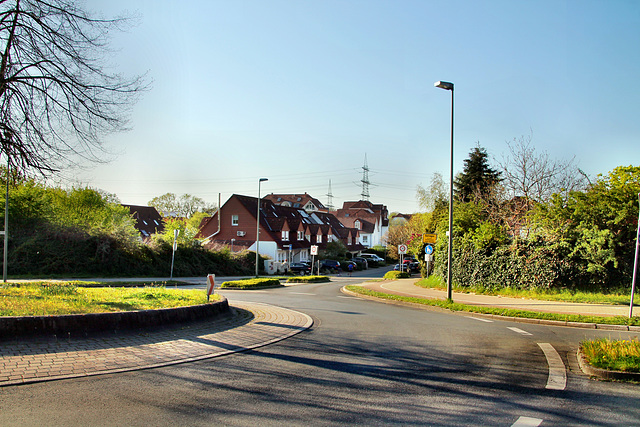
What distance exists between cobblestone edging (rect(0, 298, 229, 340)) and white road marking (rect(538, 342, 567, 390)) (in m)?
7.12

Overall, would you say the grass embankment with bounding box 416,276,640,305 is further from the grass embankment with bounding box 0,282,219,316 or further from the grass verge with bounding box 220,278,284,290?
the grass embankment with bounding box 0,282,219,316

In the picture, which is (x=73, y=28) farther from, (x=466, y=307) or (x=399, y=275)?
(x=399, y=275)

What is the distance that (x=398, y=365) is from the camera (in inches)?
293

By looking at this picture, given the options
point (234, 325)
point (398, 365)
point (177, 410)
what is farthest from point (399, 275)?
point (177, 410)

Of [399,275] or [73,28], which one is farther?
[399,275]

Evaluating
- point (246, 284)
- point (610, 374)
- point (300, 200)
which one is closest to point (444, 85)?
point (610, 374)

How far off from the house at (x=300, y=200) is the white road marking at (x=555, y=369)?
94.7 m

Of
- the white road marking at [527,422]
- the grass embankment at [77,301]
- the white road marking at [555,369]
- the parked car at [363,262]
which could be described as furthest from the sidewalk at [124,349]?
the parked car at [363,262]

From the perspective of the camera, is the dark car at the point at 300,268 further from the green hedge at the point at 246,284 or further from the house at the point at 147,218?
the house at the point at 147,218

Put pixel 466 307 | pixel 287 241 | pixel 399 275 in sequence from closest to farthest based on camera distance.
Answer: pixel 466 307 → pixel 399 275 → pixel 287 241

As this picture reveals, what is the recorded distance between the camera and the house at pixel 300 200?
10706cm

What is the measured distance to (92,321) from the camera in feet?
27.1

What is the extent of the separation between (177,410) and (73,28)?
10195 mm

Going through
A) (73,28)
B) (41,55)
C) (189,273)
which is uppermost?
(73,28)
